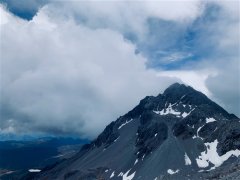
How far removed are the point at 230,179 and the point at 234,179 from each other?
5918 millimetres

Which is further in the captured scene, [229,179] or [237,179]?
[229,179]

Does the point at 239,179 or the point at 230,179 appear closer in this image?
the point at 239,179

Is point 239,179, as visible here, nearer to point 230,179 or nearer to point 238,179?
point 238,179

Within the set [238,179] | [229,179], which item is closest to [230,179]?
[229,179]

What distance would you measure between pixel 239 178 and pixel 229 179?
950 centimetres

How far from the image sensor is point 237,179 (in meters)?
130

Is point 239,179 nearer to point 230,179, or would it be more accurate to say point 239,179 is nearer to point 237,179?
point 237,179

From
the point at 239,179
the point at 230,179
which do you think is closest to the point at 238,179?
the point at 239,179

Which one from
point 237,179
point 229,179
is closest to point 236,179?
point 237,179

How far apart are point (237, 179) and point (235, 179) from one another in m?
2.31

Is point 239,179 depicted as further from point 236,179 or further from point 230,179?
point 230,179

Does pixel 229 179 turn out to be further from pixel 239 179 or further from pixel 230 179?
pixel 239 179

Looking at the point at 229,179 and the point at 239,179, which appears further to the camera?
the point at 229,179

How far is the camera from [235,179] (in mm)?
131875
